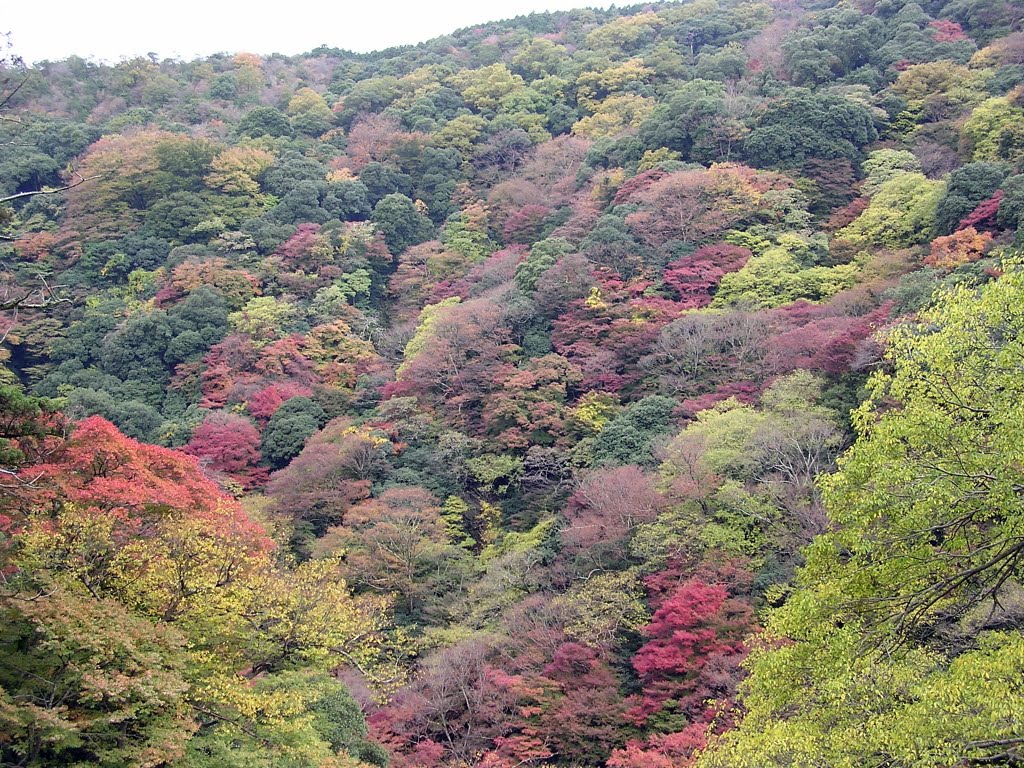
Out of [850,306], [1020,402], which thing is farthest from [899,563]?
[850,306]

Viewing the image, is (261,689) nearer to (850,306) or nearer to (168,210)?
(850,306)

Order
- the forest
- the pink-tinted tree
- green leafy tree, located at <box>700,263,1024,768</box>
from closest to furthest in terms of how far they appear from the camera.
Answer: green leafy tree, located at <box>700,263,1024,768</box> < the forest < the pink-tinted tree

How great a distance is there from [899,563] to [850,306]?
20.4m

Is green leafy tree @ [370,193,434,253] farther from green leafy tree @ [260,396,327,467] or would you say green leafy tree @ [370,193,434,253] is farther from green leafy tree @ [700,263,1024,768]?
green leafy tree @ [700,263,1024,768]

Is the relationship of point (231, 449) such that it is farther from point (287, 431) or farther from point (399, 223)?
point (399, 223)

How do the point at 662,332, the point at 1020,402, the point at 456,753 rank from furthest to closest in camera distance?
the point at 662,332, the point at 456,753, the point at 1020,402

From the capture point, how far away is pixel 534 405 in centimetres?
2834

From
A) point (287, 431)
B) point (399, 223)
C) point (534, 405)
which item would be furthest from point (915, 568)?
point (399, 223)

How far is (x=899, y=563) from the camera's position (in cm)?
841

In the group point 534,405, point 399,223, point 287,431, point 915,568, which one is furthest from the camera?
point 399,223

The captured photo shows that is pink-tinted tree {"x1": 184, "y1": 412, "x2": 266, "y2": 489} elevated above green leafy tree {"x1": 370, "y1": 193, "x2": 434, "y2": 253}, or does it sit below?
below

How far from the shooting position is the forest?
8625 millimetres

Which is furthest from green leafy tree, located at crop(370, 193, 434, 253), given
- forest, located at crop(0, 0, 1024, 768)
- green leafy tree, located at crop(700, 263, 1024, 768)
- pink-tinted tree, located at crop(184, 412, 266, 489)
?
green leafy tree, located at crop(700, 263, 1024, 768)

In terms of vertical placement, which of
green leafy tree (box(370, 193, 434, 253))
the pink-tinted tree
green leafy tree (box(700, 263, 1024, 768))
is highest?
green leafy tree (box(370, 193, 434, 253))
